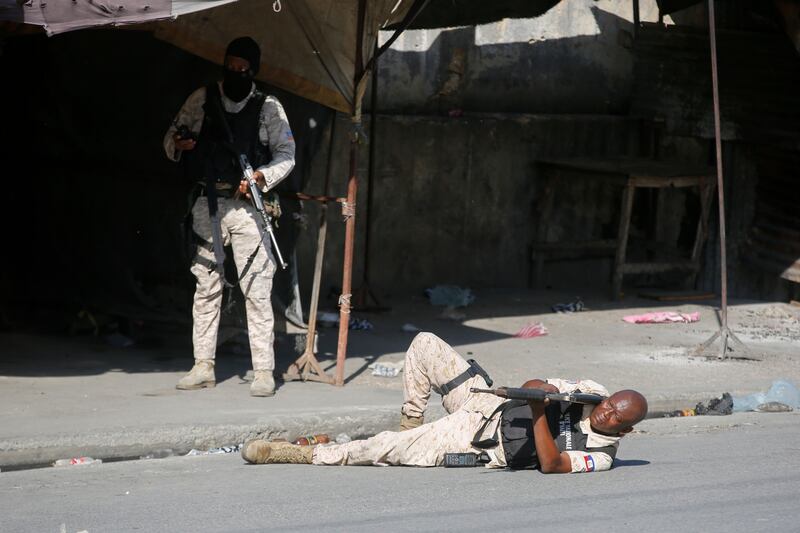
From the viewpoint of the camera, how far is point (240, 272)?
7.57m

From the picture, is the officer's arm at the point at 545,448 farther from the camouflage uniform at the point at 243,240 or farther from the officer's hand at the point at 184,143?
the officer's hand at the point at 184,143

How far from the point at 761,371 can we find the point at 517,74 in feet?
15.9

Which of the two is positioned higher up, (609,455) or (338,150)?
(338,150)

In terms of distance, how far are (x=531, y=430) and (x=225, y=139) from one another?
284 cm

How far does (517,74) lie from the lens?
12875 mm

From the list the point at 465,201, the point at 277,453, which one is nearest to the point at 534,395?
the point at 277,453

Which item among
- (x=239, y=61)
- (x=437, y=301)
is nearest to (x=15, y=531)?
(x=239, y=61)

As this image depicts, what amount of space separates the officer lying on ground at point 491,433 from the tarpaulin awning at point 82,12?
2268mm

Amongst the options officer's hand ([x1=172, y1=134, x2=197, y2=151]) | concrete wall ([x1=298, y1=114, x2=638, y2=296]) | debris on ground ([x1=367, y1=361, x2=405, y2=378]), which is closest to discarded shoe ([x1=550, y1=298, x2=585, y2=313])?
concrete wall ([x1=298, y1=114, x2=638, y2=296])

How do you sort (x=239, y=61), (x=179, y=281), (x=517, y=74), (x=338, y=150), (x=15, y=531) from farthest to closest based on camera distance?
(x=517, y=74) < (x=338, y=150) < (x=179, y=281) < (x=239, y=61) < (x=15, y=531)

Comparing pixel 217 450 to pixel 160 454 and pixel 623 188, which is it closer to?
pixel 160 454

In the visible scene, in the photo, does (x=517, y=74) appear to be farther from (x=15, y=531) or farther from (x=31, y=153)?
(x=15, y=531)

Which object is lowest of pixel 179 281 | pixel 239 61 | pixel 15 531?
pixel 15 531

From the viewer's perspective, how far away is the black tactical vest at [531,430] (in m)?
5.78
